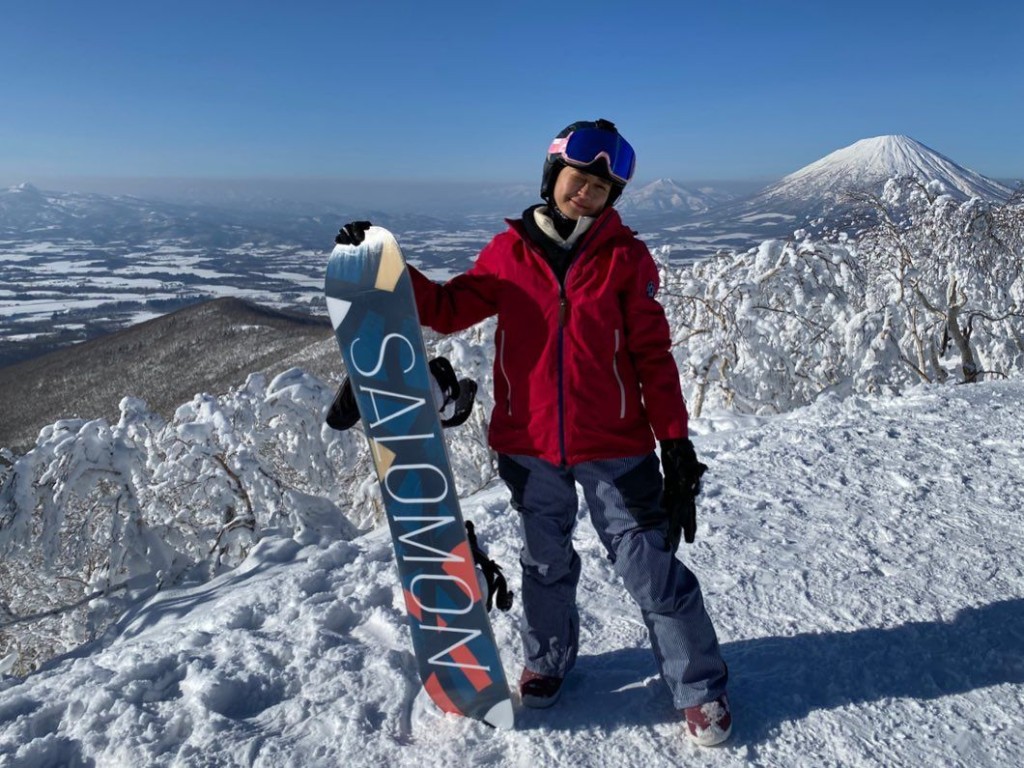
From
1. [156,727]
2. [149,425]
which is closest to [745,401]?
[149,425]

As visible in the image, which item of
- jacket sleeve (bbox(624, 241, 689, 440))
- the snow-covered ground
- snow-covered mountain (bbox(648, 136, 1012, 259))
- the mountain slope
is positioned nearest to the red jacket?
jacket sleeve (bbox(624, 241, 689, 440))

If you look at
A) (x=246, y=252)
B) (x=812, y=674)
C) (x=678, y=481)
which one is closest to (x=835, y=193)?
(x=812, y=674)

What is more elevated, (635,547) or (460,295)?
(460,295)

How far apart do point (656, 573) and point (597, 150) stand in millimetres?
1356

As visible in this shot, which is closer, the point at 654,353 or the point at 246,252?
the point at 654,353

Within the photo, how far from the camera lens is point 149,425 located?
10.5 meters

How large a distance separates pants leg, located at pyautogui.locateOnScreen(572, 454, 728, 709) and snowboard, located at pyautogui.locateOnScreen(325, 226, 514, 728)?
488 mm

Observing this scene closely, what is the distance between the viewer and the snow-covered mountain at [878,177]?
492 inches

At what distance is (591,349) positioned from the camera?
2.13 meters

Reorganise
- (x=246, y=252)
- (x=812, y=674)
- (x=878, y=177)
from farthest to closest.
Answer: (x=246, y=252) → (x=878, y=177) → (x=812, y=674)

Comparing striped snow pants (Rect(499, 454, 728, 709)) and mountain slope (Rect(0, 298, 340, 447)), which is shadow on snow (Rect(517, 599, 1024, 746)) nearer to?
striped snow pants (Rect(499, 454, 728, 709))

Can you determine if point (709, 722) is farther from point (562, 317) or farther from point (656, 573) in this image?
point (562, 317)

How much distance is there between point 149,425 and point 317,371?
3874cm

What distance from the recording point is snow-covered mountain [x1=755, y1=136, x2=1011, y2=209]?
12508mm
